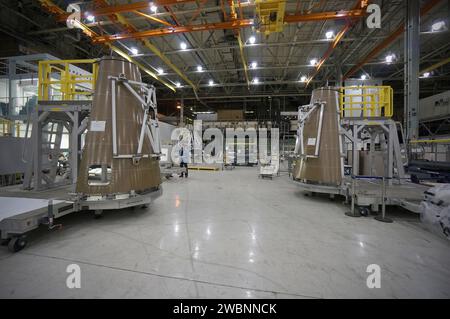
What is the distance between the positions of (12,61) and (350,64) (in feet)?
61.4

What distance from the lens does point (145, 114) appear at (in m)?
4.22

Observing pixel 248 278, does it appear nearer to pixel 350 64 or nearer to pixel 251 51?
pixel 251 51

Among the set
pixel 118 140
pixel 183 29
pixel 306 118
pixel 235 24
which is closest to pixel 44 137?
pixel 118 140

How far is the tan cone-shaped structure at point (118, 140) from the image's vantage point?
3.79m

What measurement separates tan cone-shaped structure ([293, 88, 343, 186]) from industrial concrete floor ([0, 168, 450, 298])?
1.43 m

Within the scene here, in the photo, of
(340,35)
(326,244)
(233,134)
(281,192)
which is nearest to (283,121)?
(233,134)

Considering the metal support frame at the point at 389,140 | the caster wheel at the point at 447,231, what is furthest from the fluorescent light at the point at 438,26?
the caster wheel at the point at 447,231

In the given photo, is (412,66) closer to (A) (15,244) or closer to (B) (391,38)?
(B) (391,38)

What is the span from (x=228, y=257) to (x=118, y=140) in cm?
297

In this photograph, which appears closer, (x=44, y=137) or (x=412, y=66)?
(x=44, y=137)

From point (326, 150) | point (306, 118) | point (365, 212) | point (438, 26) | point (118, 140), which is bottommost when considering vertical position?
point (365, 212)

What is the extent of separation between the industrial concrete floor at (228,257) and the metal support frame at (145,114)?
1399mm

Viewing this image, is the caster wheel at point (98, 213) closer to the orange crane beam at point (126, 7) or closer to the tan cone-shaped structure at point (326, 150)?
the tan cone-shaped structure at point (326, 150)

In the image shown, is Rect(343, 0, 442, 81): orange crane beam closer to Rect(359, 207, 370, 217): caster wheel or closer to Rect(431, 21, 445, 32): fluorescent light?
Rect(431, 21, 445, 32): fluorescent light
